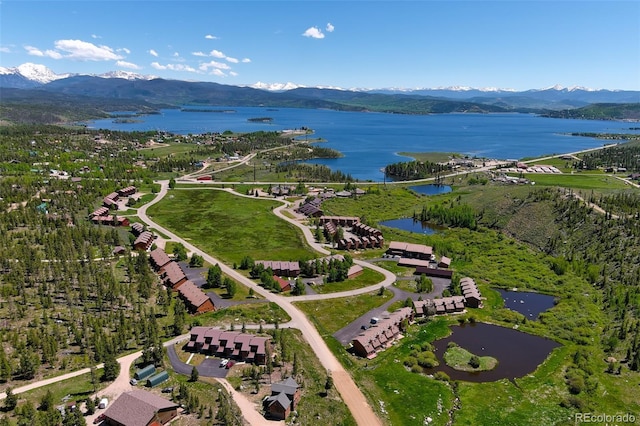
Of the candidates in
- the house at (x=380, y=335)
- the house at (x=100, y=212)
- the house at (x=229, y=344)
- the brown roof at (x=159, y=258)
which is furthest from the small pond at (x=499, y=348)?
the house at (x=100, y=212)

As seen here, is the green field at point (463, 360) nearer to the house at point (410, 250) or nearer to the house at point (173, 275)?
the house at point (410, 250)

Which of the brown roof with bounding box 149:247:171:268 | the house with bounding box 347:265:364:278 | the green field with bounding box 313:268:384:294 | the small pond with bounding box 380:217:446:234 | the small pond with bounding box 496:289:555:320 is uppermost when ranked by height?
the brown roof with bounding box 149:247:171:268

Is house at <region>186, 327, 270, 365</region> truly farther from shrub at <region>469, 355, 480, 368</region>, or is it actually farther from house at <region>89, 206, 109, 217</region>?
house at <region>89, 206, 109, 217</region>

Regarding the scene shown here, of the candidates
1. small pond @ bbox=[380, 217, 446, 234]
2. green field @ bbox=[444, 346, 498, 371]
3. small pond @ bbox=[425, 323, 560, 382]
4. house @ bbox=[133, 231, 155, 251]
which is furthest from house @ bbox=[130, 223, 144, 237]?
green field @ bbox=[444, 346, 498, 371]

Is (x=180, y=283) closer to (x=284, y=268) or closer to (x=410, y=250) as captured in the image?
(x=284, y=268)

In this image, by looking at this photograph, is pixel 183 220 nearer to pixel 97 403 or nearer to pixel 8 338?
pixel 8 338

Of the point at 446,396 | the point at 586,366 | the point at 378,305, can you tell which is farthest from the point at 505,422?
the point at 378,305

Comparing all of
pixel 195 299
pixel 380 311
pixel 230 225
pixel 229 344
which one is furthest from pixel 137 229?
pixel 380 311
